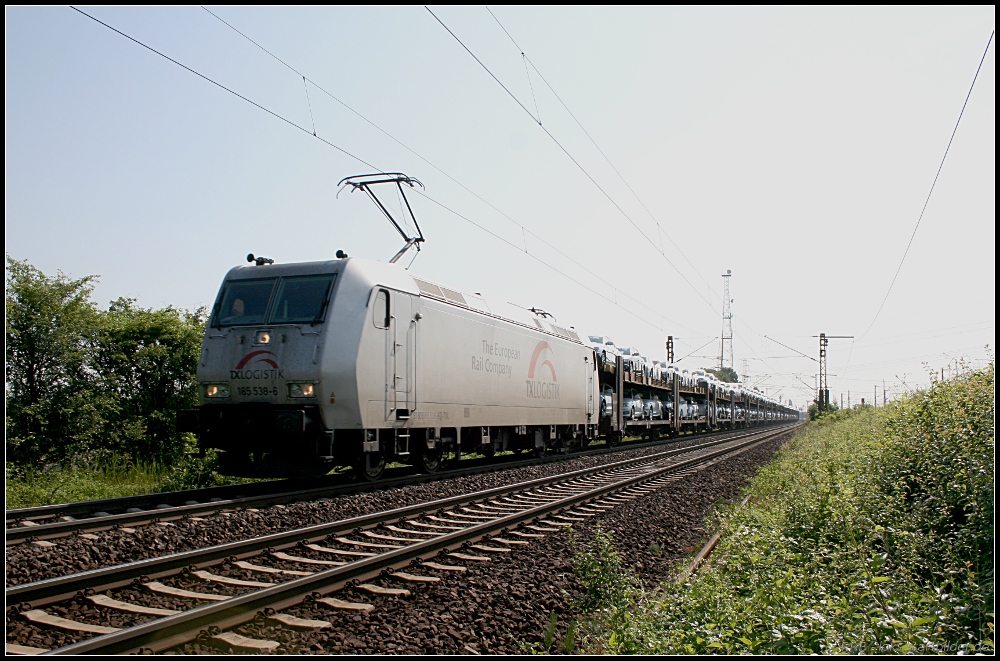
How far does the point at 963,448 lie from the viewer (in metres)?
6.77

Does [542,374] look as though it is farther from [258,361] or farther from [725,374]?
[725,374]

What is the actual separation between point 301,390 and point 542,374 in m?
8.93

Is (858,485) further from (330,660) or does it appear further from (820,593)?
(330,660)

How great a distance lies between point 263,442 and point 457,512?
338 cm

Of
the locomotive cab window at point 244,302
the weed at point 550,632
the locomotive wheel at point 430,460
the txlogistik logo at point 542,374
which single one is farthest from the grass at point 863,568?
the txlogistik logo at point 542,374

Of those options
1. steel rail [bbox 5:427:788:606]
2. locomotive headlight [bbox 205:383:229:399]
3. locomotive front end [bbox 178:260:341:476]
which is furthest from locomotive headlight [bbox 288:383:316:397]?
steel rail [bbox 5:427:788:606]

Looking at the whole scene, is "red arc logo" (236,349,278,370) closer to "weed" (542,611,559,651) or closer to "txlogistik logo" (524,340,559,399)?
"weed" (542,611,559,651)

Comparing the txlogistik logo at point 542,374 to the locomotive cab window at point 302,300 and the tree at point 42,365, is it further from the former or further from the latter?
the tree at point 42,365

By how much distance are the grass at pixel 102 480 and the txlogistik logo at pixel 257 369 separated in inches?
96.5

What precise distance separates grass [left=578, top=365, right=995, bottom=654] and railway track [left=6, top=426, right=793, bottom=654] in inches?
65.8

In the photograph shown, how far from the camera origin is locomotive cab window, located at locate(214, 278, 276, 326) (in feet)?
37.3

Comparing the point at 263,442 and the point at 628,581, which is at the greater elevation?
the point at 263,442

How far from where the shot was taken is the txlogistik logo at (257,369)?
10836 millimetres

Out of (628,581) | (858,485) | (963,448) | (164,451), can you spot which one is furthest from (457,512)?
(164,451)
